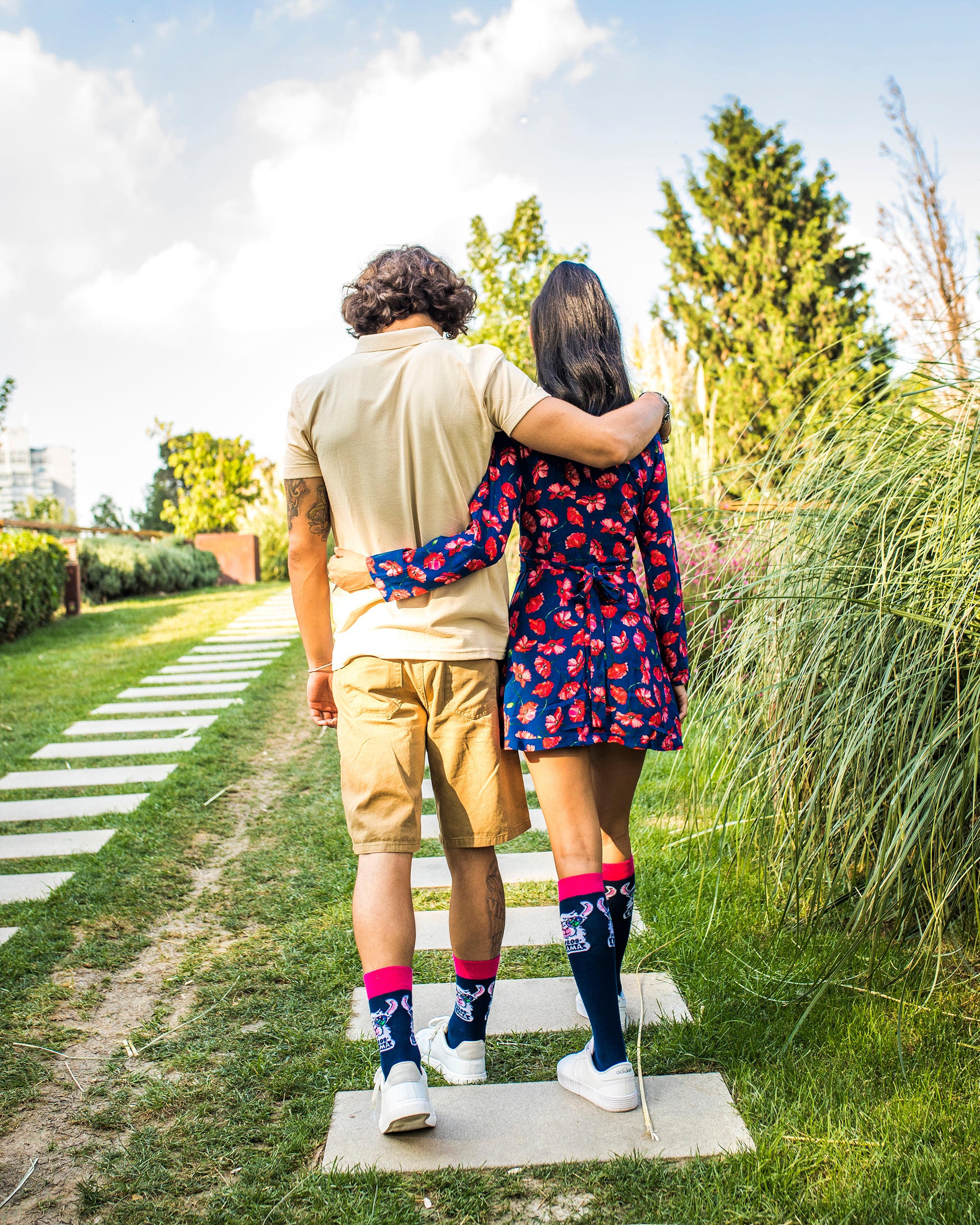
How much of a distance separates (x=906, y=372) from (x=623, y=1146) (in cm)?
165

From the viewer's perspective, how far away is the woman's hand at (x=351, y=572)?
151cm

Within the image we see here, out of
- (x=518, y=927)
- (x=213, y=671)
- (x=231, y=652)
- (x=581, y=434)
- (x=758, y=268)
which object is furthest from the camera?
(x=758, y=268)

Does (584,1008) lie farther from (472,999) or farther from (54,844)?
(54,844)

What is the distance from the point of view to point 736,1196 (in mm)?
1250

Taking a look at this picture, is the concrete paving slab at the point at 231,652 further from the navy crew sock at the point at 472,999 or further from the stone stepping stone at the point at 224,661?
the navy crew sock at the point at 472,999

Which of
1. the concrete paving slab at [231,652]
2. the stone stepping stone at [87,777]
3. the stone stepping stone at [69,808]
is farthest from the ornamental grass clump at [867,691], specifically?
the concrete paving slab at [231,652]

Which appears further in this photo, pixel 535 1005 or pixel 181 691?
pixel 181 691

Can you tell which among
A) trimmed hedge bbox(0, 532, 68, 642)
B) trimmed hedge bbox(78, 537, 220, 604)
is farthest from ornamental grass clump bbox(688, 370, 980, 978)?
trimmed hedge bbox(78, 537, 220, 604)

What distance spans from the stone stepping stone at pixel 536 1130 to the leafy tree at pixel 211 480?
12621 millimetres

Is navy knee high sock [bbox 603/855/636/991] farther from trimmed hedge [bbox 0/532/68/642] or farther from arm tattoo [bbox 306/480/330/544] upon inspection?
trimmed hedge [bbox 0/532/68/642]

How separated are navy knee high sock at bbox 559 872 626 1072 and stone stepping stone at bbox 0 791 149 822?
88.0 inches

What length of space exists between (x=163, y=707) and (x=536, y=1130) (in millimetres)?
3958

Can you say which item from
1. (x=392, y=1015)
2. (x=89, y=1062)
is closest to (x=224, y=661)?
(x=89, y=1062)

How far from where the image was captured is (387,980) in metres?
1.41
